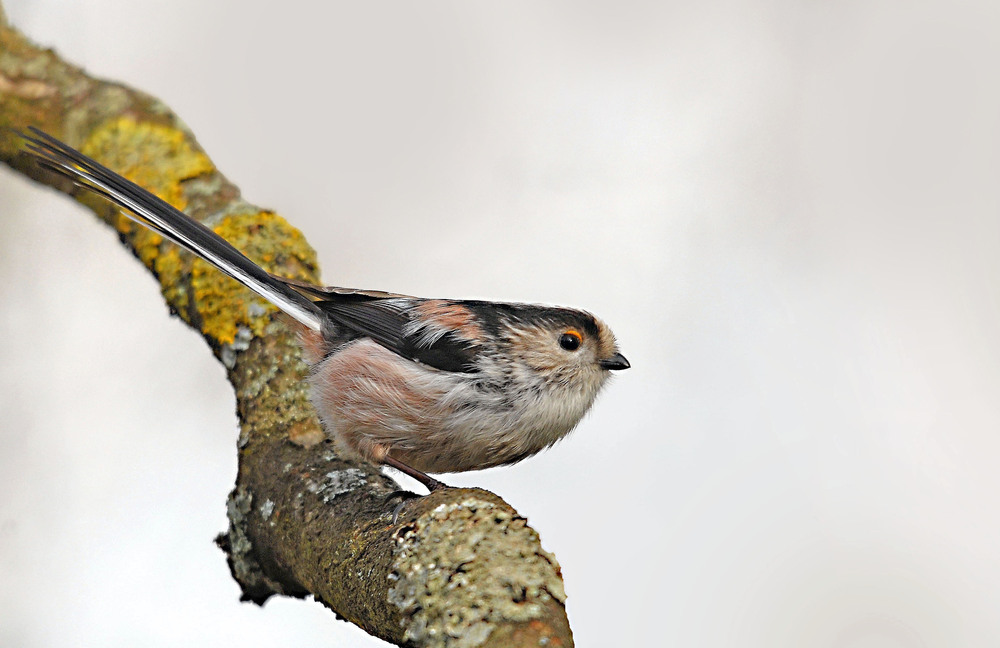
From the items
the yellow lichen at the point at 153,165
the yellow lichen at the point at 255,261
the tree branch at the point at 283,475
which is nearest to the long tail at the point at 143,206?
the yellow lichen at the point at 255,261

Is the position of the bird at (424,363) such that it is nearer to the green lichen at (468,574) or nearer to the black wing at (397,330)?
the black wing at (397,330)

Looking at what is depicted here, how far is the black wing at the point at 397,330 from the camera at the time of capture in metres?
3.26

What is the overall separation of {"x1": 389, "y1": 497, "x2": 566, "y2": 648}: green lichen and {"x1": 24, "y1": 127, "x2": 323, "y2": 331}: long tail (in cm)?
128

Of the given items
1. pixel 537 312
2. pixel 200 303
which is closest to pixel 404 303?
pixel 537 312

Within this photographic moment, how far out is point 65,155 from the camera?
3129 mm

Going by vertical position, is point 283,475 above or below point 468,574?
above

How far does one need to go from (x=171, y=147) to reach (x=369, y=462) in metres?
1.80

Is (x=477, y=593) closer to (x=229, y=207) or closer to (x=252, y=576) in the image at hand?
(x=252, y=576)

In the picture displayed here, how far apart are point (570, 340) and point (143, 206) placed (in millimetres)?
1503

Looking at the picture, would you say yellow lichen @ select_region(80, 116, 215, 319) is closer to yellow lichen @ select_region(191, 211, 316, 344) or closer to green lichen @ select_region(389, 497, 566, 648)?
yellow lichen @ select_region(191, 211, 316, 344)

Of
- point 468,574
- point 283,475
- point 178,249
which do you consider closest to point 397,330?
point 283,475

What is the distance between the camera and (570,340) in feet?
11.2

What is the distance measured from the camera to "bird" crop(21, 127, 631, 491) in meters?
3.16

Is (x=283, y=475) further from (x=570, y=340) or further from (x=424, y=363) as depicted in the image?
(x=570, y=340)
